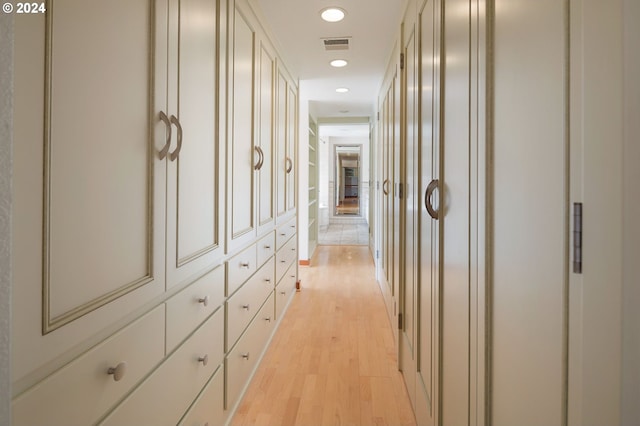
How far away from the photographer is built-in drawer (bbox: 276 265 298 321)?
3.06 m

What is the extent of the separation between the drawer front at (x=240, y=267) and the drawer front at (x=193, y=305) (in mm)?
102

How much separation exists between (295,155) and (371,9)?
164 cm

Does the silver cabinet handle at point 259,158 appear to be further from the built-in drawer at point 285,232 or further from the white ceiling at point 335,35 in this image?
the white ceiling at point 335,35

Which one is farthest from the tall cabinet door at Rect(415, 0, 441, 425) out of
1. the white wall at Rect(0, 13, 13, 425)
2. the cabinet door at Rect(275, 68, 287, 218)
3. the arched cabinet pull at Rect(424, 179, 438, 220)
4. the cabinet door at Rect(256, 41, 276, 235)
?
the cabinet door at Rect(275, 68, 287, 218)

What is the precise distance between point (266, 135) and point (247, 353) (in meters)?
1.38

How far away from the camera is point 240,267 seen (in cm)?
193

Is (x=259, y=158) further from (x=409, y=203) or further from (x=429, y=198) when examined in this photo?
(x=429, y=198)

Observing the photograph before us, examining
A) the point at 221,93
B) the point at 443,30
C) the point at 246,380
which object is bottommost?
the point at 246,380

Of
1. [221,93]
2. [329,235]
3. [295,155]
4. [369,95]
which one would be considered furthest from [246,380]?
[329,235]

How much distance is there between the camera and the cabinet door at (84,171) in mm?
650

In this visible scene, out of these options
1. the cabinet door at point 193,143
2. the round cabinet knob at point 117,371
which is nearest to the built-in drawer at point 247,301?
the cabinet door at point 193,143

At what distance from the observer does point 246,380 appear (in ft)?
6.84

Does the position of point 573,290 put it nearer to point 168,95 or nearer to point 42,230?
point 42,230

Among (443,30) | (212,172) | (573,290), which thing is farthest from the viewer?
(212,172)
